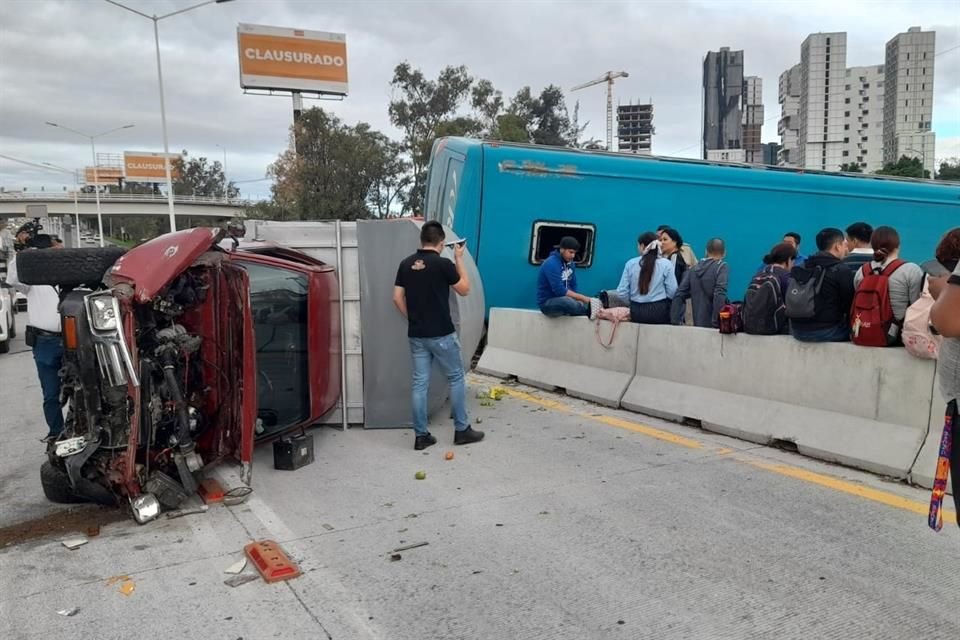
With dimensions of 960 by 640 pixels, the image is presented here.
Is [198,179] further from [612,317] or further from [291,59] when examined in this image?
[612,317]

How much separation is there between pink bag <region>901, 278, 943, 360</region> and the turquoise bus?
611 centimetres

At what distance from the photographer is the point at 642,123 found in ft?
327

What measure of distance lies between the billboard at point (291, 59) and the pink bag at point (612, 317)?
49.6 m

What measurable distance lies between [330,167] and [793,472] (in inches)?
1517

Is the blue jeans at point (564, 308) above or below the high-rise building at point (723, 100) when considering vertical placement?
below

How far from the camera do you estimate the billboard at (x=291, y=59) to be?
50688mm

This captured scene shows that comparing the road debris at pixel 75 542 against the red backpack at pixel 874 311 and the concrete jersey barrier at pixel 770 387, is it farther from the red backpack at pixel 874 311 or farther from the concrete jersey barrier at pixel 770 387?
the red backpack at pixel 874 311

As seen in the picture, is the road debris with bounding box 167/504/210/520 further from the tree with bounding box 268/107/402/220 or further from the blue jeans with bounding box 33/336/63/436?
the tree with bounding box 268/107/402/220

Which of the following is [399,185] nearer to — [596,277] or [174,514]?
[596,277]

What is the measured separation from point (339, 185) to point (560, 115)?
22023 mm

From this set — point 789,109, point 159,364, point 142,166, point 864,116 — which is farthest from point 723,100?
point 142,166

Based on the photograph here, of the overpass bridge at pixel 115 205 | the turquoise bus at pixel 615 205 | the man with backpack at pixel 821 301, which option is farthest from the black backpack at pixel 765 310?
the overpass bridge at pixel 115 205

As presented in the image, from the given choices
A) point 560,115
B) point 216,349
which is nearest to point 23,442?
point 216,349

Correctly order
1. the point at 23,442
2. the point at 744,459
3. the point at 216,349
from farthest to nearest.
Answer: the point at 23,442, the point at 744,459, the point at 216,349
